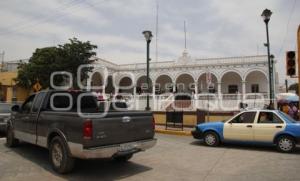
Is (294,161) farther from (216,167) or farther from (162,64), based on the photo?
(162,64)

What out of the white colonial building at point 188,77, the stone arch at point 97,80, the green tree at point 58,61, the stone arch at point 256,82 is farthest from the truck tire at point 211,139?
the stone arch at point 97,80

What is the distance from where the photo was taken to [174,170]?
6.75 meters

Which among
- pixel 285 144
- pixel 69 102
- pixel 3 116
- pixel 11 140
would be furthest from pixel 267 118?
pixel 3 116

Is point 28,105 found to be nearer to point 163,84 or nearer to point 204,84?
point 204,84

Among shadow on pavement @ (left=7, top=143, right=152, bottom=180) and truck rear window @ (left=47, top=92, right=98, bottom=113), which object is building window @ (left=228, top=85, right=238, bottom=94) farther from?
shadow on pavement @ (left=7, top=143, right=152, bottom=180)

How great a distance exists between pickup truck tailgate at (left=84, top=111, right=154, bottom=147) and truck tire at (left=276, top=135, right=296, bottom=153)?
4.87 meters

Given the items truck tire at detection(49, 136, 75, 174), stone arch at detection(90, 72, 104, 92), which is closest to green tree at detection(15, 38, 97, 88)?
stone arch at detection(90, 72, 104, 92)

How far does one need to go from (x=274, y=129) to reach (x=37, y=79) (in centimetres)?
2200

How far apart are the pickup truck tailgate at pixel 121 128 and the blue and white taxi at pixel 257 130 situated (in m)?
4.08

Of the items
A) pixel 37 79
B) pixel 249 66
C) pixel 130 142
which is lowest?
pixel 130 142

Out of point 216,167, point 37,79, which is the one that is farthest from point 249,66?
point 216,167

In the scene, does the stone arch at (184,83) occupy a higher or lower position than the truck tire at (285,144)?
higher

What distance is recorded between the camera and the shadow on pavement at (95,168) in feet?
20.5

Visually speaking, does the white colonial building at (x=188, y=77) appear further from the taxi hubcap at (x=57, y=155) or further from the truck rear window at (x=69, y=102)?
the taxi hubcap at (x=57, y=155)
